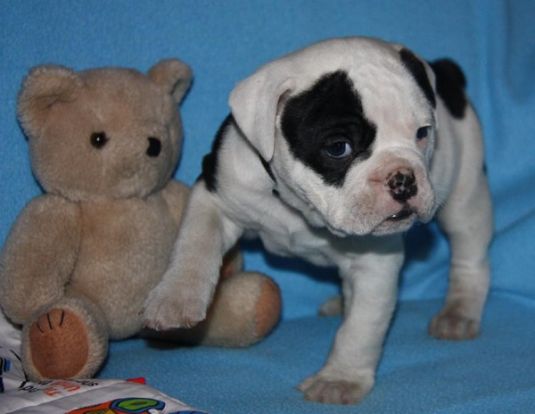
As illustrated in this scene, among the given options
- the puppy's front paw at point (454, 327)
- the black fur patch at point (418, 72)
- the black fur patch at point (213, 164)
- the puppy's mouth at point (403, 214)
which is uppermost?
the black fur patch at point (418, 72)

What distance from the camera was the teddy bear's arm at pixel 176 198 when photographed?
4.04 m

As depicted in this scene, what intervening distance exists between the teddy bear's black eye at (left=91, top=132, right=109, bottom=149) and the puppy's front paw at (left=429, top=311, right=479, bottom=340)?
5.70 ft

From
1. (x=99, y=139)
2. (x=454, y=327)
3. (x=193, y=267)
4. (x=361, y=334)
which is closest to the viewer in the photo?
(x=193, y=267)

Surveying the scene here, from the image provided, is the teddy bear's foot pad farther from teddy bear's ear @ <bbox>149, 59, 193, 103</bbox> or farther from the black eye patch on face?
teddy bear's ear @ <bbox>149, 59, 193, 103</bbox>

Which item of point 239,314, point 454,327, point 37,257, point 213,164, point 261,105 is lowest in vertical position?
point 454,327

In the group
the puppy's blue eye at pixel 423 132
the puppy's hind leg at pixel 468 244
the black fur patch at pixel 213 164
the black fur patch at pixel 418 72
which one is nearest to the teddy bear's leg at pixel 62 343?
the black fur patch at pixel 213 164

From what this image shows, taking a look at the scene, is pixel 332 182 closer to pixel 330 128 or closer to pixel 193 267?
pixel 330 128

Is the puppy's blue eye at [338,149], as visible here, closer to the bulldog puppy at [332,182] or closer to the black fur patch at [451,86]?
the bulldog puppy at [332,182]

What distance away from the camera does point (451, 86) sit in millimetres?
4320

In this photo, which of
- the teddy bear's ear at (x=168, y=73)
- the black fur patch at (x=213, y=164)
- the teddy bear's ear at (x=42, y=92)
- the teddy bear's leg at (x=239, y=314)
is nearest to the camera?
the teddy bear's ear at (x=42, y=92)

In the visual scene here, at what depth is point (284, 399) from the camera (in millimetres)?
3445

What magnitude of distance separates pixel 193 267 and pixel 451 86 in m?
1.66

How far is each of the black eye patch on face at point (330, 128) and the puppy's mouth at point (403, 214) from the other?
0.22 m

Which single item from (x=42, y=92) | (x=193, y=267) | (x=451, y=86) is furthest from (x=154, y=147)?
(x=451, y=86)
